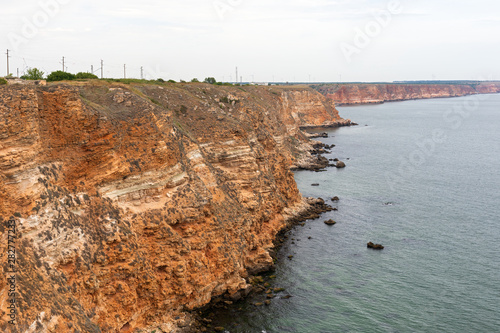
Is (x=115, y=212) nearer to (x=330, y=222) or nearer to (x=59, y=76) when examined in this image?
(x=59, y=76)

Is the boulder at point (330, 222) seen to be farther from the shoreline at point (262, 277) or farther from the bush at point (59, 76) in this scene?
the bush at point (59, 76)

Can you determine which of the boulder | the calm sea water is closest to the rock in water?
the calm sea water

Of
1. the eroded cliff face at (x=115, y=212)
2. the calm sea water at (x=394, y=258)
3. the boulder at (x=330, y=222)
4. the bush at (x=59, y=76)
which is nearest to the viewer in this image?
the eroded cliff face at (x=115, y=212)

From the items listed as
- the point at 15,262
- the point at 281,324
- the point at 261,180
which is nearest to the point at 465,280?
the point at 281,324

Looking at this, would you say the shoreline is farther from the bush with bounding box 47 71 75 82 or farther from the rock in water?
the bush with bounding box 47 71 75 82

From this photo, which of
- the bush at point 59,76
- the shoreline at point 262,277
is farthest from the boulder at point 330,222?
the bush at point 59,76
